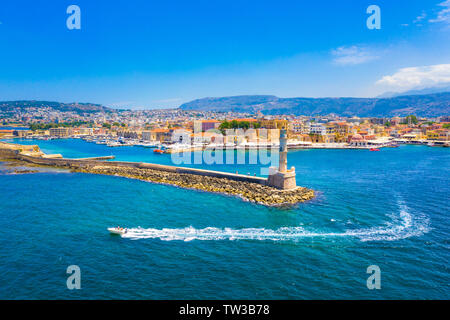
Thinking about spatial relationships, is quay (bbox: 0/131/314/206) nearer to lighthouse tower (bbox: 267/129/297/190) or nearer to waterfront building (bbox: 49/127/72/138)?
lighthouse tower (bbox: 267/129/297/190)

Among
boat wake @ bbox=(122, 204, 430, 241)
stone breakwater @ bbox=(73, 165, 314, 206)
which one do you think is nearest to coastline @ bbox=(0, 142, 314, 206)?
stone breakwater @ bbox=(73, 165, 314, 206)

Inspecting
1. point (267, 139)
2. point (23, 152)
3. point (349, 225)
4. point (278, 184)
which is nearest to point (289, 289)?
point (349, 225)

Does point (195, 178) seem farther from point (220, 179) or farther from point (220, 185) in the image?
point (220, 185)

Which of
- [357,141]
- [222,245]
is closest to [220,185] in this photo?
[222,245]

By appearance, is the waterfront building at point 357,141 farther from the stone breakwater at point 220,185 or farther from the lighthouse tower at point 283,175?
the stone breakwater at point 220,185
